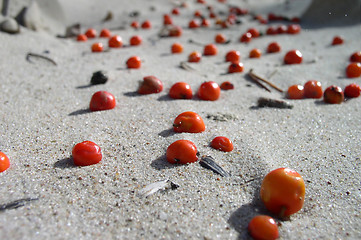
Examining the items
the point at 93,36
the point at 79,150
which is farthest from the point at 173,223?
the point at 93,36

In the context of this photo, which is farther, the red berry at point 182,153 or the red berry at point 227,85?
the red berry at point 227,85

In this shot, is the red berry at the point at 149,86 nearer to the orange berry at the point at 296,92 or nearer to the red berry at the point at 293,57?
the orange berry at the point at 296,92

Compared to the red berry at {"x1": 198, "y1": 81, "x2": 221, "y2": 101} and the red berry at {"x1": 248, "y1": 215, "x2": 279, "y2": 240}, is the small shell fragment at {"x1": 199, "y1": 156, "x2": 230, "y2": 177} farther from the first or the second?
the red berry at {"x1": 198, "y1": 81, "x2": 221, "y2": 101}

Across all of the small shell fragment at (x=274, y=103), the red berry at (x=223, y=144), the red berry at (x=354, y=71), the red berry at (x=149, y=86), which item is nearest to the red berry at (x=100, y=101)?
the red berry at (x=149, y=86)

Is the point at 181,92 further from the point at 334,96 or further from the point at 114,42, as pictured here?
the point at 114,42

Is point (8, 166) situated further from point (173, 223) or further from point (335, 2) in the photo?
point (335, 2)

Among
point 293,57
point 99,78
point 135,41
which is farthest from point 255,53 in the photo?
point 99,78

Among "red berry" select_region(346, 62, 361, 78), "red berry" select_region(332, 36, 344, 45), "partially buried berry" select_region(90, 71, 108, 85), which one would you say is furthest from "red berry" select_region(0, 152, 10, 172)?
"red berry" select_region(332, 36, 344, 45)

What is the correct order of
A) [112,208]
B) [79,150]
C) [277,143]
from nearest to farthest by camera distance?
[112,208], [79,150], [277,143]
